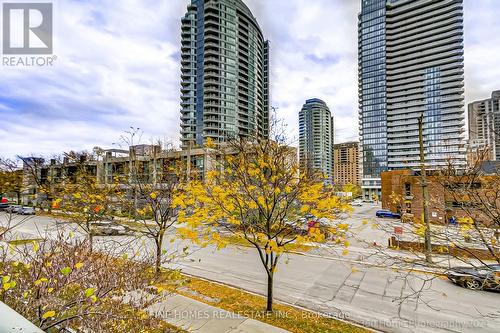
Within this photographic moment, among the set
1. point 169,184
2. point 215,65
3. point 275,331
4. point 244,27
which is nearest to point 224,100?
point 215,65

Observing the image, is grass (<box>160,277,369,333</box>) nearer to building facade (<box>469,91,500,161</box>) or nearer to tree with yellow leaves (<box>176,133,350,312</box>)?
tree with yellow leaves (<box>176,133,350,312</box>)

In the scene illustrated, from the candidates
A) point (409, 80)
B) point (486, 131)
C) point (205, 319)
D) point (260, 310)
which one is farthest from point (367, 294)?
point (409, 80)

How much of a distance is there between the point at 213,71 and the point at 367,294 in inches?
2959

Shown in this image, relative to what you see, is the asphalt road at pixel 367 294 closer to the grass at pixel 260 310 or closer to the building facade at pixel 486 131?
the grass at pixel 260 310

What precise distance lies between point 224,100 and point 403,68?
2978 inches

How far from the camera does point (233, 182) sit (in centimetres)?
799

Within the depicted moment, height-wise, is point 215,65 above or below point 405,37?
below

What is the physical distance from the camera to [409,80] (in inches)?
3917

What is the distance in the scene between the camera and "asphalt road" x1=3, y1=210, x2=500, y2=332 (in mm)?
7855

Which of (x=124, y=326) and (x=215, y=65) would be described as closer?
(x=124, y=326)

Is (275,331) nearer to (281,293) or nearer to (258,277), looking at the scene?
(281,293)

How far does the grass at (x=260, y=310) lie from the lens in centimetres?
698

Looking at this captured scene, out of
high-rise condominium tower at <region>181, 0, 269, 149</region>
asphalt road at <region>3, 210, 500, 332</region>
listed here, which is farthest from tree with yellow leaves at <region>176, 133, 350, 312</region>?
high-rise condominium tower at <region>181, 0, 269, 149</region>

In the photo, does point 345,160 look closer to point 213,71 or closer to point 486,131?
point 213,71
